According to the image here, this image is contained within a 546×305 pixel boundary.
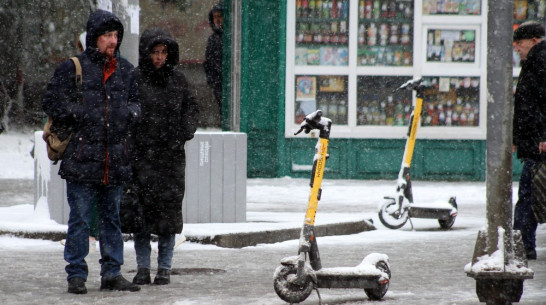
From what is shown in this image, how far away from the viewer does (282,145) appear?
17000 millimetres

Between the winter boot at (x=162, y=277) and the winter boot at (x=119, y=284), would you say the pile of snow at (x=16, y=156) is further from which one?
the winter boot at (x=119, y=284)

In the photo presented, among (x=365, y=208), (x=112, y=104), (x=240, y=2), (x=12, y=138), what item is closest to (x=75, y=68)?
(x=112, y=104)

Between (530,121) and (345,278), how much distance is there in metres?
2.95

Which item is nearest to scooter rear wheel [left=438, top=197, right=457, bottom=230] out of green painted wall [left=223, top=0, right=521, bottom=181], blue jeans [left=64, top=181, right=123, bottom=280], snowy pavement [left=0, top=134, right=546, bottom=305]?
snowy pavement [left=0, top=134, right=546, bottom=305]

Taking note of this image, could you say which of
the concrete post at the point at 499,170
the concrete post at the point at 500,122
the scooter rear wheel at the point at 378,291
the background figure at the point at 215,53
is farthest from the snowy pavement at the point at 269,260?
the background figure at the point at 215,53

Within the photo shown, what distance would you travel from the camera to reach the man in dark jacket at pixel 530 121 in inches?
351

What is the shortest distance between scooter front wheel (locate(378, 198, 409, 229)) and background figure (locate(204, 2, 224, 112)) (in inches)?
237

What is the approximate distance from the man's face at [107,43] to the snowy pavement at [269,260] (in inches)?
66.4

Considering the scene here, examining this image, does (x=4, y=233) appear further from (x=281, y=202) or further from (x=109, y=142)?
(x=281, y=202)

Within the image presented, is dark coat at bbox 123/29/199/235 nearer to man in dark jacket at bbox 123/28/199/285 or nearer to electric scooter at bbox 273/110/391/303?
man in dark jacket at bbox 123/28/199/285

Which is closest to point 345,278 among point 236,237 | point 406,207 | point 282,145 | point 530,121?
point 530,121

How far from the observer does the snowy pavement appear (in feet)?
23.2

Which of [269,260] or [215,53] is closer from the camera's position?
[269,260]

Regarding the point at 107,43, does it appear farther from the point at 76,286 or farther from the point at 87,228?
the point at 76,286
